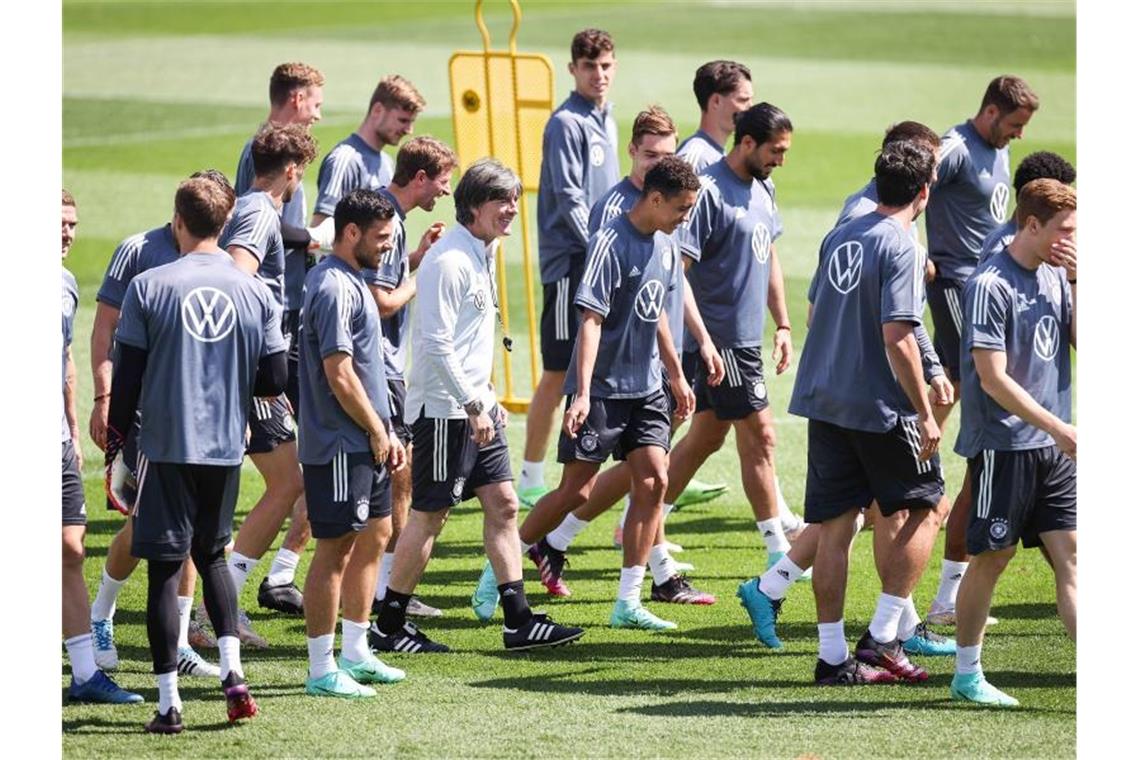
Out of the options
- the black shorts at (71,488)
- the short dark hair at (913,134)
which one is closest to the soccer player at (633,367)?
the short dark hair at (913,134)

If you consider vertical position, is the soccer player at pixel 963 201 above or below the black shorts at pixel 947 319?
above

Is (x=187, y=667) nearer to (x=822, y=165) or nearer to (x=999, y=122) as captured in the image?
(x=999, y=122)

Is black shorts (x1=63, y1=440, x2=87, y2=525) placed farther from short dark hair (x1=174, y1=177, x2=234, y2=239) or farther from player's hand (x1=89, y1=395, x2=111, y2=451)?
short dark hair (x1=174, y1=177, x2=234, y2=239)

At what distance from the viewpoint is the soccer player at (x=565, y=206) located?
33.9 ft

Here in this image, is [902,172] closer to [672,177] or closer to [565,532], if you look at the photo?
[672,177]

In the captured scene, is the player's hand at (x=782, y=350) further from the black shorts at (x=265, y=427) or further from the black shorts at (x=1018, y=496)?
the black shorts at (x=265, y=427)

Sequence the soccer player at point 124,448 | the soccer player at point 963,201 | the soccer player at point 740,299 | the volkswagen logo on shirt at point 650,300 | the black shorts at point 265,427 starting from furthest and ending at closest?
the soccer player at point 963,201 → the soccer player at point 740,299 → the black shorts at point 265,427 → the volkswagen logo on shirt at point 650,300 → the soccer player at point 124,448

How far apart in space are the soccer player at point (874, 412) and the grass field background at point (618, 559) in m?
0.29

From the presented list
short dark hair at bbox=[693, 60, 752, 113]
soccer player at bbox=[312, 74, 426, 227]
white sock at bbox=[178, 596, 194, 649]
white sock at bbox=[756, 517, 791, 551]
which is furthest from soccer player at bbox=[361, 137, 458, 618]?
short dark hair at bbox=[693, 60, 752, 113]

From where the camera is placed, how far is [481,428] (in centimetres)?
752

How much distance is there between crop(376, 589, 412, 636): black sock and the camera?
7840 millimetres

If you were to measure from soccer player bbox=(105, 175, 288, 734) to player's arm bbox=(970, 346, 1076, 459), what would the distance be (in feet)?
8.62

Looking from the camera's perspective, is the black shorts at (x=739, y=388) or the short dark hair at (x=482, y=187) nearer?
the short dark hair at (x=482, y=187)

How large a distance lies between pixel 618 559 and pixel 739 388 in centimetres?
123
